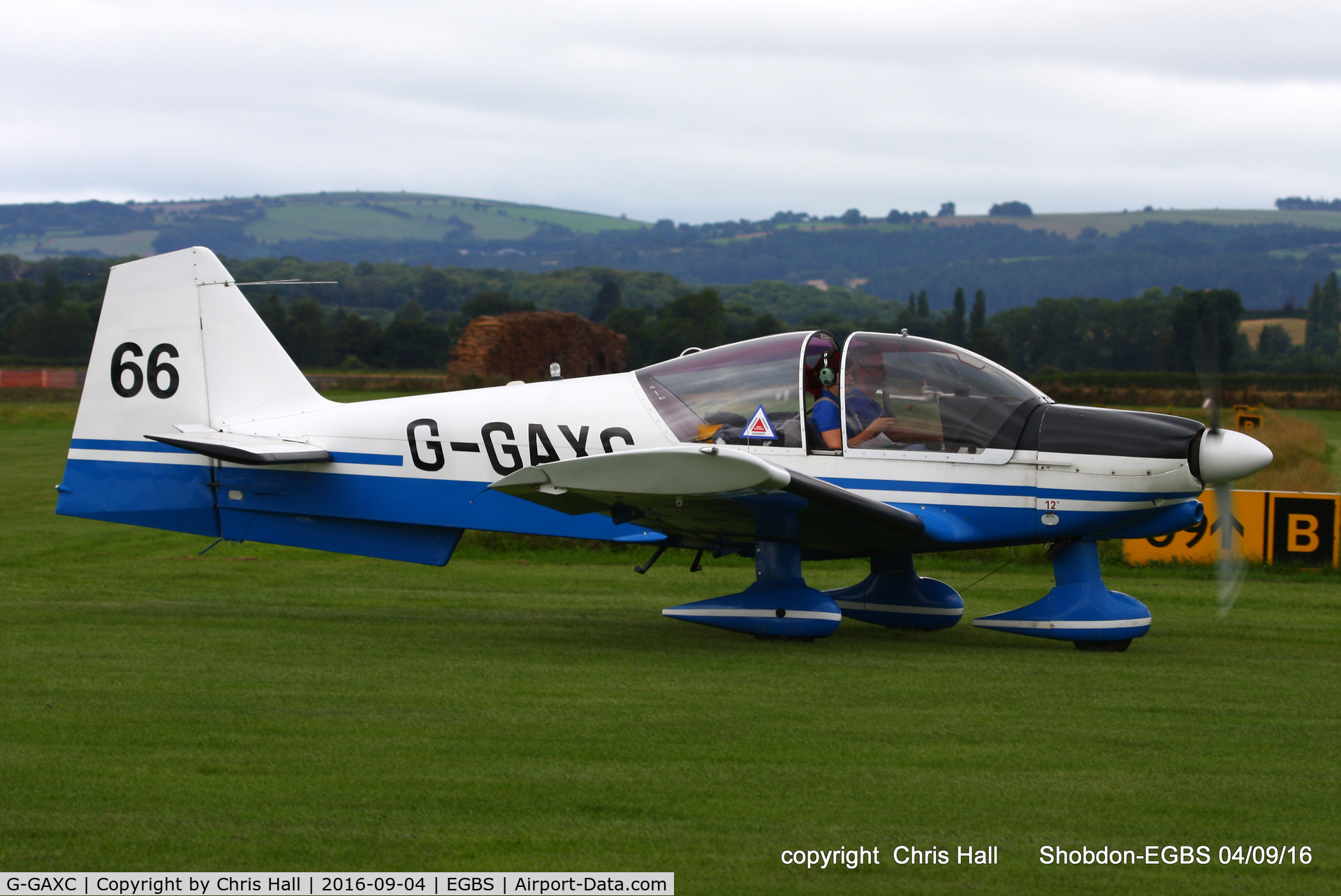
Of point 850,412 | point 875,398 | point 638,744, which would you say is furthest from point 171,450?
point 638,744

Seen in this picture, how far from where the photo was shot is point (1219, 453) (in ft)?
25.4

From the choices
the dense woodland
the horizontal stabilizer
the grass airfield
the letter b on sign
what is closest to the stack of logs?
the dense woodland

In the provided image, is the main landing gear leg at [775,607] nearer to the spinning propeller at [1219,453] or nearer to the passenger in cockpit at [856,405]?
the passenger in cockpit at [856,405]

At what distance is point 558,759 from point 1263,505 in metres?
9.89

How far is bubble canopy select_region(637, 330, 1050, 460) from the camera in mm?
8297

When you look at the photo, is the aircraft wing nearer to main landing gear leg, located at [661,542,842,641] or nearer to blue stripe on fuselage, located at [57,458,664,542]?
main landing gear leg, located at [661,542,842,641]

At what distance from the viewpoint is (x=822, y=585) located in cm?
1149

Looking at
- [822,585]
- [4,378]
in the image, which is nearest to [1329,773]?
[822,585]

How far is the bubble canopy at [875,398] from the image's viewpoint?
8297 mm

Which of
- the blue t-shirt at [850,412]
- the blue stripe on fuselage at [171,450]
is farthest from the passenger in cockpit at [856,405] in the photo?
the blue stripe on fuselage at [171,450]

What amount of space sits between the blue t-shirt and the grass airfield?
4.94 feet

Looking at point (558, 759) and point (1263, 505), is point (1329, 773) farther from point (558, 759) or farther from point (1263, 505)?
point (1263, 505)

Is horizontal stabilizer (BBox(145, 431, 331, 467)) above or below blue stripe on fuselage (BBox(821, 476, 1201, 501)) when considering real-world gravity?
above

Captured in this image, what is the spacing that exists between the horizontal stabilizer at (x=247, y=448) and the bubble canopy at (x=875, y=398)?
3001 mm
